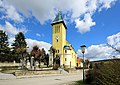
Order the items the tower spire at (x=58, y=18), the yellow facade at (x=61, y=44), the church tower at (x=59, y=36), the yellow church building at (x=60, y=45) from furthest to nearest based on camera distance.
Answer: the tower spire at (x=58, y=18), the church tower at (x=59, y=36), the yellow facade at (x=61, y=44), the yellow church building at (x=60, y=45)

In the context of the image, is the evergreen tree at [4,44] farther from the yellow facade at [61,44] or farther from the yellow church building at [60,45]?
the yellow facade at [61,44]

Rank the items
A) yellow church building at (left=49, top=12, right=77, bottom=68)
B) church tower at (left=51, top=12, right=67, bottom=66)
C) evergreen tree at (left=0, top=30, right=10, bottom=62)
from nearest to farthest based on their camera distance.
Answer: evergreen tree at (left=0, top=30, right=10, bottom=62), yellow church building at (left=49, top=12, right=77, bottom=68), church tower at (left=51, top=12, right=67, bottom=66)

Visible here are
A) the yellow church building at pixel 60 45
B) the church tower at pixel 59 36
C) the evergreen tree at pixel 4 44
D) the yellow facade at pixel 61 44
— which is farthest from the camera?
the church tower at pixel 59 36

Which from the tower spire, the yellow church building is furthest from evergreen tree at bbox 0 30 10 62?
the tower spire

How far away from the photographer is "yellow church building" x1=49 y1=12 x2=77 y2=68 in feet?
253

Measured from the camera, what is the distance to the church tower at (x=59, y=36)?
78181 millimetres

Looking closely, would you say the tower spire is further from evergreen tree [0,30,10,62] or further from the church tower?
evergreen tree [0,30,10,62]

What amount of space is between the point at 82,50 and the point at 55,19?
67.0 m

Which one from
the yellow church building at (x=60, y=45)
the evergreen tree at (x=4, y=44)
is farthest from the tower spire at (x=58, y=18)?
the evergreen tree at (x=4, y=44)

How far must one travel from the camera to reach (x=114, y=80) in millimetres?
5328

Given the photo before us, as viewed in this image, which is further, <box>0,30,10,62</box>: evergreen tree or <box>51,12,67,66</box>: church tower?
<box>51,12,67,66</box>: church tower

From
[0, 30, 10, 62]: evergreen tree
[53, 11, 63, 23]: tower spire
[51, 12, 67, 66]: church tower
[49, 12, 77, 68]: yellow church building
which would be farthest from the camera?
[53, 11, 63, 23]: tower spire

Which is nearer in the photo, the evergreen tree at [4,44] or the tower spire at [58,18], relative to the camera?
the evergreen tree at [4,44]

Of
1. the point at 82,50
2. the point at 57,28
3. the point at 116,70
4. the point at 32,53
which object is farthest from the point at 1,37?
the point at 116,70
